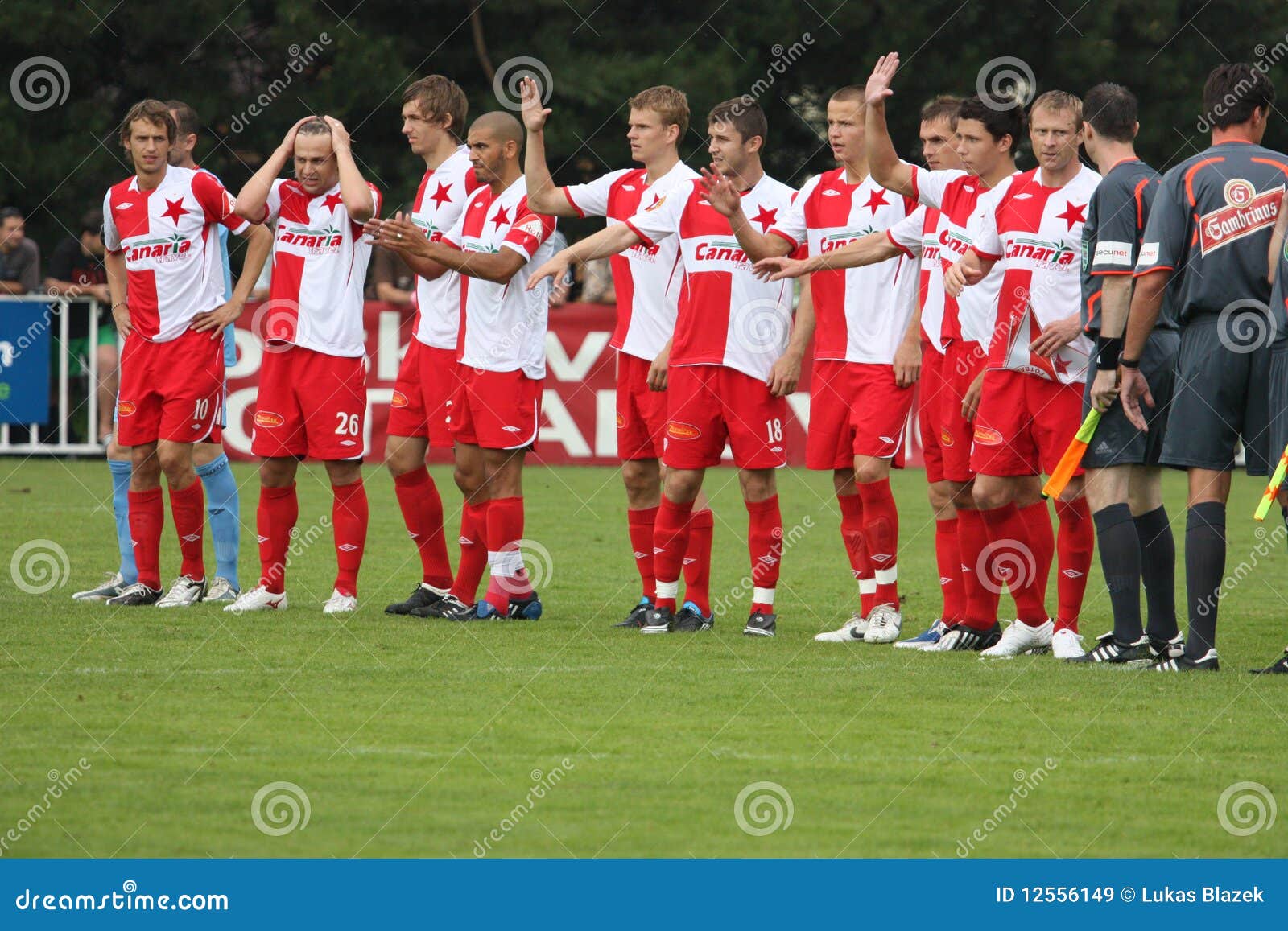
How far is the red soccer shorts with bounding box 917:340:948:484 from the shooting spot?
29.8 feet

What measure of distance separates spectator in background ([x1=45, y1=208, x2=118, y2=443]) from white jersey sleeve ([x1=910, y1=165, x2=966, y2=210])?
11.6 m

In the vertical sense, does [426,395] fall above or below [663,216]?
below

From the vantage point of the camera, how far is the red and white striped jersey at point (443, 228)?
9664 mm

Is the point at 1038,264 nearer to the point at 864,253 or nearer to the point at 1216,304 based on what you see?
the point at 864,253

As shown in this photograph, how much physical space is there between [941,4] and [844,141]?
1571 centimetres

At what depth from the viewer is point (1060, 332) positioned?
8.15m

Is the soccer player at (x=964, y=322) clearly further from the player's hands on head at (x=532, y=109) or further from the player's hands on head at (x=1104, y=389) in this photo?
the player's hands on head at (x=532, y=109)

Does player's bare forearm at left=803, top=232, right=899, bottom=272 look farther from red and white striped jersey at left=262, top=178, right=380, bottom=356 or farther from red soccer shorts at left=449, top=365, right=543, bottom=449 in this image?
red and white striped jersey at left=262, top=178, right=380, bottom=356

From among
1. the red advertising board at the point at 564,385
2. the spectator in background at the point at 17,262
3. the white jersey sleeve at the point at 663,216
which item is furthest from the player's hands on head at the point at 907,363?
the spectator in background at the point at 17,262

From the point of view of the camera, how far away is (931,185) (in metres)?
8.74

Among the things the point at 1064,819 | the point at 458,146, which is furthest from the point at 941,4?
the point at 1064,819

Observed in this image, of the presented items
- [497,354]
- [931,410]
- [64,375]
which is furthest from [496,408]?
[64,375]

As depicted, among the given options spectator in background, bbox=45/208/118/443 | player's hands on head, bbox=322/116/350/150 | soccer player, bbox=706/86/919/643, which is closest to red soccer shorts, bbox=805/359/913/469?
soccer player, bbox=706/86/919/643

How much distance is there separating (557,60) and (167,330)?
14081mm
